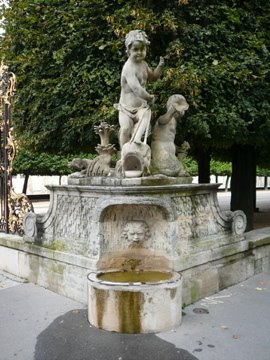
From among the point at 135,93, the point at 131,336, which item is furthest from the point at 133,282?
the point at 135,93

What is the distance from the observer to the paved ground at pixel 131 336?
12.6 feet

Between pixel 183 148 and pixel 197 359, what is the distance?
139 inches

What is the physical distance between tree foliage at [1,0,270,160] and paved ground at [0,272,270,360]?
3570mm

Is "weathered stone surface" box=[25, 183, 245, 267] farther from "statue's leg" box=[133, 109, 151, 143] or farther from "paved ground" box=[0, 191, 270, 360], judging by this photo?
"statue's leg" box=[133, 109, 151, 143]

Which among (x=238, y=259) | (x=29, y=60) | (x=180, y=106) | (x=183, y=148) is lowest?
(x=238, y=259)

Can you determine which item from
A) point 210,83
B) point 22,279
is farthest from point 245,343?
point 210,83

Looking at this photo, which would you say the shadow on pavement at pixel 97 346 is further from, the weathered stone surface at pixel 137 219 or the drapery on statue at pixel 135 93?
the drapery on statue at pixel 135 93

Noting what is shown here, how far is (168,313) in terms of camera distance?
432cm

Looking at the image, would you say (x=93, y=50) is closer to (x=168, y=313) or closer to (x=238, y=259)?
(x=238, y=259)

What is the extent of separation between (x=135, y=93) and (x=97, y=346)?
3.31m

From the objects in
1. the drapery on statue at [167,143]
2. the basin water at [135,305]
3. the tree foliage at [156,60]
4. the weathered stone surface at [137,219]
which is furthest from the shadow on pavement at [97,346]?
the tree foliage at [156,60]

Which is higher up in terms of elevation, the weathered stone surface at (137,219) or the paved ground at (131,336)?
the weathered stone surface at (137,219)

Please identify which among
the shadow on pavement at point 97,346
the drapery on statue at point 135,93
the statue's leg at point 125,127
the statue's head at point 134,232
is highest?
the drapery on statue at point 135,93

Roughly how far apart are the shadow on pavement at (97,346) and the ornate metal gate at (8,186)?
3.41 meters
